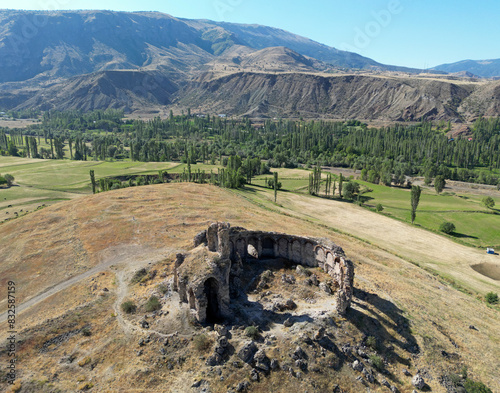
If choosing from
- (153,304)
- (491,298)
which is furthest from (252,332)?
(491,298)

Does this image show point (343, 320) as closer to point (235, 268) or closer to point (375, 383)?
point (375, 383)

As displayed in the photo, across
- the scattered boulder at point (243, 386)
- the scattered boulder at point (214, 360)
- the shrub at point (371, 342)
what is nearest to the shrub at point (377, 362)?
the shrub at point (371, 342)

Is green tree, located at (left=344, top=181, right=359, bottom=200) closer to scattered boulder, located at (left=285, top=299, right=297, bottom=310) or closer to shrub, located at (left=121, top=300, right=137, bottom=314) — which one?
scattered boulder, located at (left=285, top=299, right=297, bottom=310)

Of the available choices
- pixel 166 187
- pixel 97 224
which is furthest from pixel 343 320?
pixel 166 187

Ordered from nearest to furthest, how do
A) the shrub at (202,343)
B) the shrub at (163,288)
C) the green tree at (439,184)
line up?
the shrub at (202,343), the shrub at (163,288), the green tree at (439,184)

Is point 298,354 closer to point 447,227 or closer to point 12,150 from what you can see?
point 447,227

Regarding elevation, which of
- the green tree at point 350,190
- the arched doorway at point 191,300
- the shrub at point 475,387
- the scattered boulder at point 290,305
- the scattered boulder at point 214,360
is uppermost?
the arched doorway at point 191,300

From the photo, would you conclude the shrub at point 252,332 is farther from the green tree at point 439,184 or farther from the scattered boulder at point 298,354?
the green tree at point 439,184
